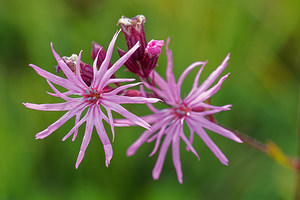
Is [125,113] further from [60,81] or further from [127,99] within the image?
[60,81]

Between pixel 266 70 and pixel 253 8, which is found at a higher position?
pixel 253 8

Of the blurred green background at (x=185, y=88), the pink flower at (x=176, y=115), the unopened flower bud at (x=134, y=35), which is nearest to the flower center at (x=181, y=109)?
the pink flower at (x=176, y=115)

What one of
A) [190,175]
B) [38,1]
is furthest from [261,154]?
[38,1]

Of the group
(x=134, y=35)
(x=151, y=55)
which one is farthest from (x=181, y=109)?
(x=134, y=35)

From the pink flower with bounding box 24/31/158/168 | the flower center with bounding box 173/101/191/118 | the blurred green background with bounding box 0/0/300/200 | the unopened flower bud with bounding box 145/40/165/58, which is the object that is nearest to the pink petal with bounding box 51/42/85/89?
the pink flower with bounding box 24/31/158/168

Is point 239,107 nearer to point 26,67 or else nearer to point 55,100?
point 55,100

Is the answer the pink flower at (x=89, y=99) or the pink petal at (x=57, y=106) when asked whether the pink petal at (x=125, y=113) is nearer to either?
the pink flower at (x=89, y=99)

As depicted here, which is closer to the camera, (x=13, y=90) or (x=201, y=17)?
(x=13, y=90)
